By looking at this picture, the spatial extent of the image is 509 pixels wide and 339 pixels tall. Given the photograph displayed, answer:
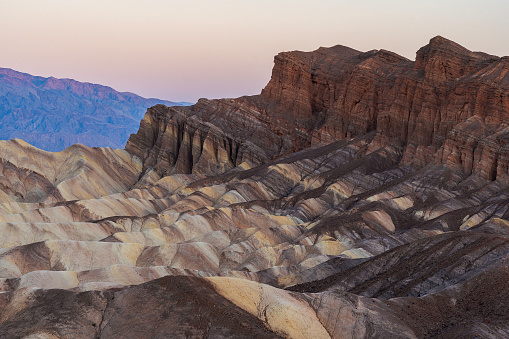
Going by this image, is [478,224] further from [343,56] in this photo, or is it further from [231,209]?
[343,56]

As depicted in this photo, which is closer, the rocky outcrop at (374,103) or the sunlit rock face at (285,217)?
the sunlit rock face at (285,217)

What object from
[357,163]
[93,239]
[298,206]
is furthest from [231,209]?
[357,163]

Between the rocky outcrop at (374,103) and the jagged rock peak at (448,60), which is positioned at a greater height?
the jagged rock peak at (448,60)

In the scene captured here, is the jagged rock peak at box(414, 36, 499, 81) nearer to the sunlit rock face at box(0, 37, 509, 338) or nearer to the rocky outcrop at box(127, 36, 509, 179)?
the rocky outcrop at box(127, 36, 509, 179)

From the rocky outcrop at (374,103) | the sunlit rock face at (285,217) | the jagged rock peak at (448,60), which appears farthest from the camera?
the jagged rock peak at (448,60)

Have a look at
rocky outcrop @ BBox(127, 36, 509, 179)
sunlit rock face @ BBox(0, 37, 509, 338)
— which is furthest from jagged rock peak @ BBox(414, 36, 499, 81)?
sunlit rock face @ BBox(0, 37, 509, 338)

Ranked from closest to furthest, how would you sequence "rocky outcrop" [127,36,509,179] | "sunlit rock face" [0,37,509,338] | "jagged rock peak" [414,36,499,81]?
"sunlit rock face" [0,37,509,338]
"rocky outcrop" [127,36,509,179]
"jagged rock peak" [414,36,499,81]

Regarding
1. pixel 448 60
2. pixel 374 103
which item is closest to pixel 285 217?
pixel 374 103

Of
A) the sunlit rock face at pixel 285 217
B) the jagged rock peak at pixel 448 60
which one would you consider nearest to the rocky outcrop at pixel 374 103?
the jagged rock peak at pixel 448 60

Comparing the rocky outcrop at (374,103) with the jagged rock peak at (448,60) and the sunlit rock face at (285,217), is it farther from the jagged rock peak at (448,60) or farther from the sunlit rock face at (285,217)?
the sunlit rock face at (285,217)
